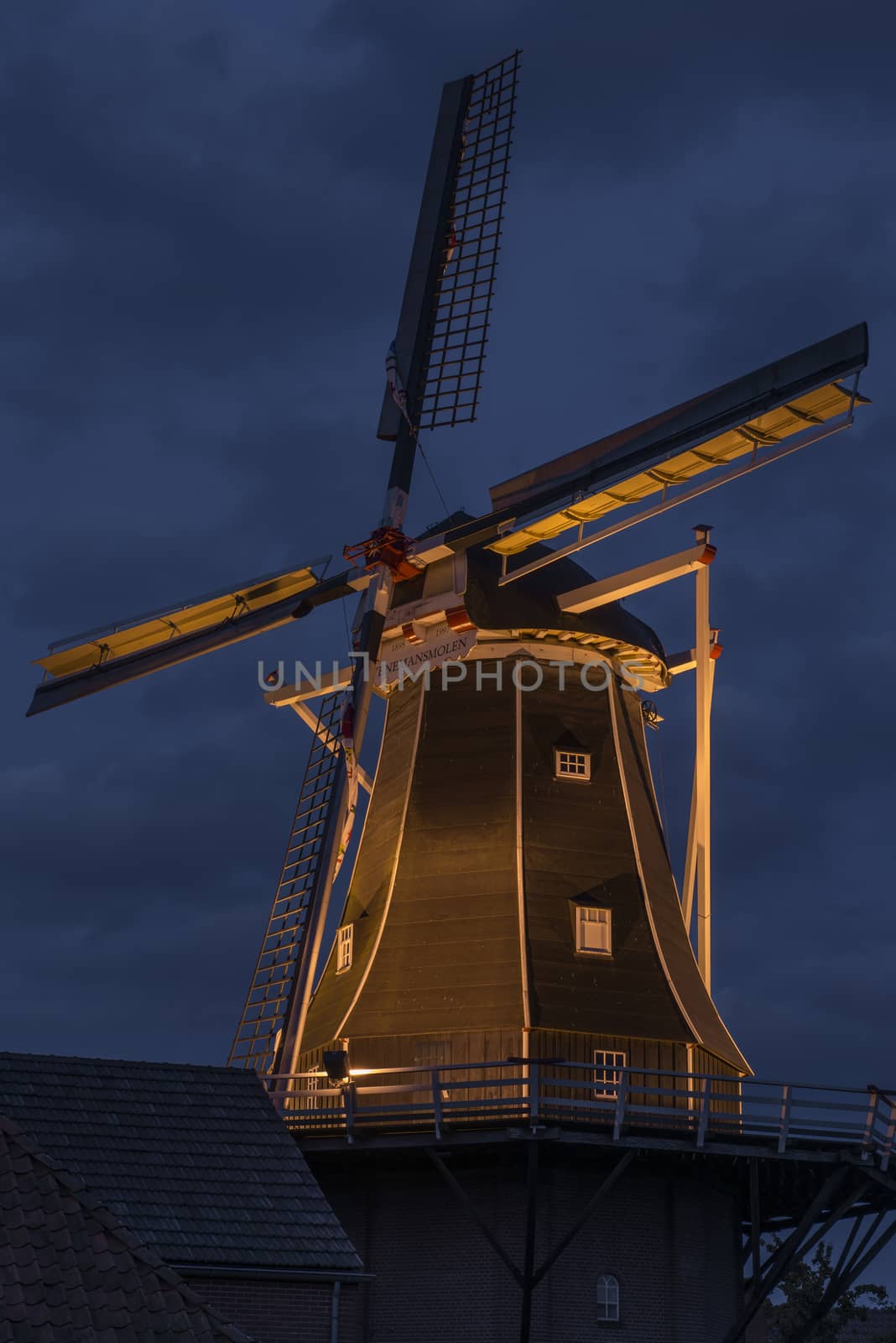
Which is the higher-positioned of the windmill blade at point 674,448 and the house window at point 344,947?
the windmill blade at point 674,448

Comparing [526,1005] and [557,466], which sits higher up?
[557,466]

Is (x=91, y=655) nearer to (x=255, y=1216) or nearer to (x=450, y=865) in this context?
(x=450, y=865)

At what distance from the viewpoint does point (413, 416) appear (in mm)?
26984

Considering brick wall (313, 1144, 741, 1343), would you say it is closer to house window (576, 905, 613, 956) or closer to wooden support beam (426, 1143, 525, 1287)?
wooden support beam (426, 1143, 525, 1287)

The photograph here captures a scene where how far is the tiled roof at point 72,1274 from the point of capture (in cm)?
1196

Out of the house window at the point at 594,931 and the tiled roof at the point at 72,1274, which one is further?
the house window at the point at 594,931

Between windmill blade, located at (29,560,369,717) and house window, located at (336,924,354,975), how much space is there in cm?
426

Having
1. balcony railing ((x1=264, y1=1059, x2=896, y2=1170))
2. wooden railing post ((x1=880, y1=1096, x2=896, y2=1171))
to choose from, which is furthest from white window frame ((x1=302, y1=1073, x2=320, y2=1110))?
wooden railing post ((x1=880, y1=1096, x2=896, y2=1171))

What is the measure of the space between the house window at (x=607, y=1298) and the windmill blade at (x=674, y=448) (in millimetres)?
8819

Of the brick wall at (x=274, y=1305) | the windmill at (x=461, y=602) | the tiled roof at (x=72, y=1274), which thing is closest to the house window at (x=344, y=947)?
the windmill at (x=461, y=602)

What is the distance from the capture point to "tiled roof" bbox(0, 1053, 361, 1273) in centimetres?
1652

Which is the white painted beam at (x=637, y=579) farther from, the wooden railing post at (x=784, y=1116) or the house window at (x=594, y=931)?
the wooden railing post at (x=784, y=1116)

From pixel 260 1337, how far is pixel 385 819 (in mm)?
9555

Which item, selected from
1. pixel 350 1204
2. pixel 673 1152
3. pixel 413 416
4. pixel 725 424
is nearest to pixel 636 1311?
pixel 673 1152
